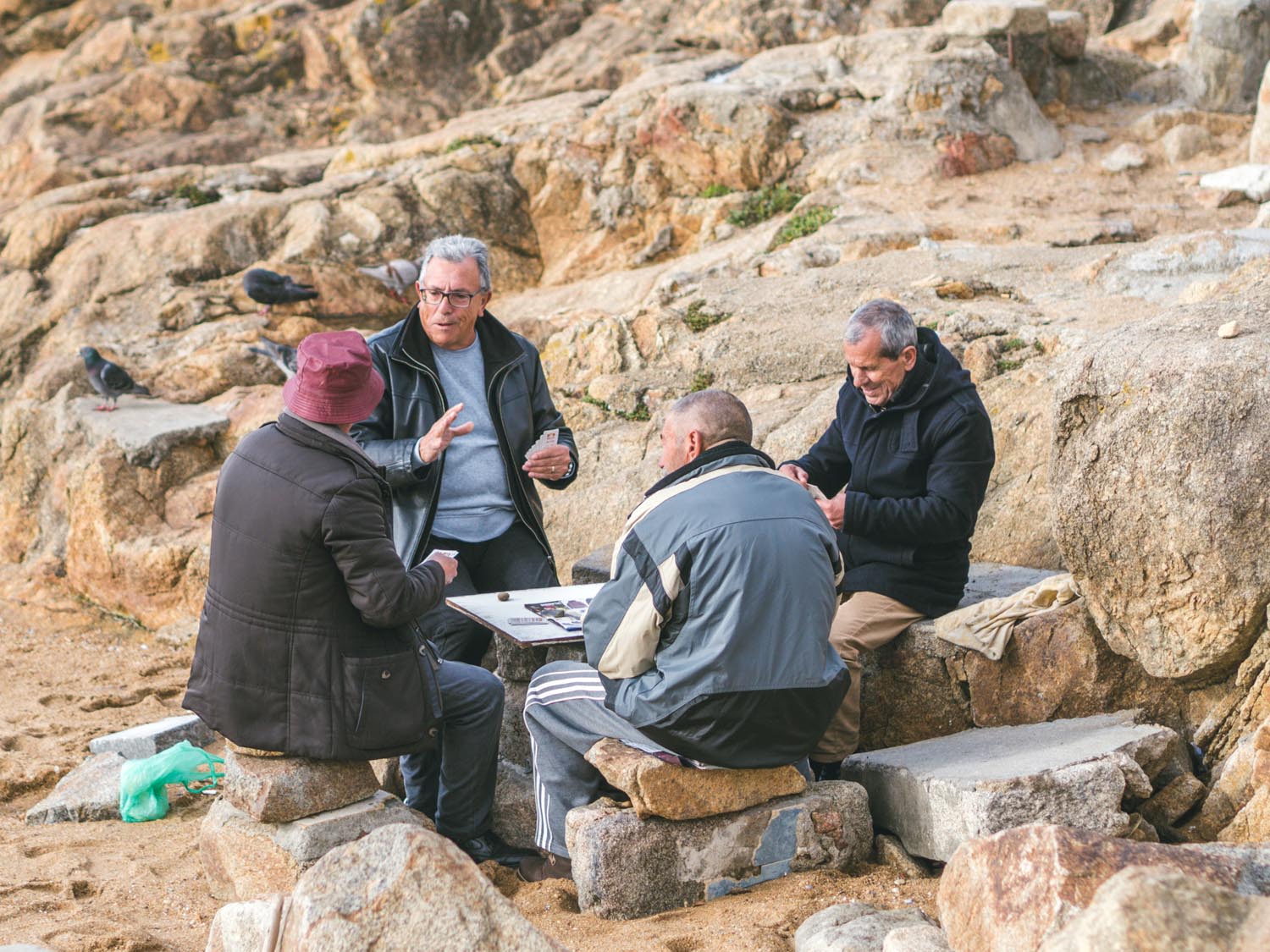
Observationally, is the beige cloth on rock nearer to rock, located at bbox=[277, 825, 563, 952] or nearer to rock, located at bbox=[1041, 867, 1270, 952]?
rock, located at bbox=[1041, 867, 1270, 952]

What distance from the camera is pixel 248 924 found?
281cm

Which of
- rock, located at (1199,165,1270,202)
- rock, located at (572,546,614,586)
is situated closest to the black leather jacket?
rock, located at (572,546,614,586)

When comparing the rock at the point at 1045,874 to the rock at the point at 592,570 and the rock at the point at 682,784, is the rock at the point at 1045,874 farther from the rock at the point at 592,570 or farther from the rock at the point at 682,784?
the rock at the point at 592,570

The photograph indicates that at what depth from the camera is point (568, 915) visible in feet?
12.3

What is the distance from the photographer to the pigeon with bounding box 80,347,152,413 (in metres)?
9.16

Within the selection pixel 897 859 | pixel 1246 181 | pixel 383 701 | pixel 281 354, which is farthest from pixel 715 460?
pixel 1246 181

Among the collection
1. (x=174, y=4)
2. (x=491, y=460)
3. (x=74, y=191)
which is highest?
(x=174, y=4)

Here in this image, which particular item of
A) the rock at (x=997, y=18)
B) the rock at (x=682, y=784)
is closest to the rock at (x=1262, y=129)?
the rock at (x=997, y=18)

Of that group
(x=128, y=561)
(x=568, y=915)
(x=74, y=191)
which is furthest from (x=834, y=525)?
(x=74, y=191)

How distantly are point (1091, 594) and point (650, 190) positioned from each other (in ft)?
27.4

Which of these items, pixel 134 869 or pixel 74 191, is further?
pixel 74 191

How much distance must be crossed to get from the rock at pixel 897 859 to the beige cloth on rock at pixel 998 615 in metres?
0.78

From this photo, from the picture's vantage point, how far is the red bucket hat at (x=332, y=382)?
3.73m

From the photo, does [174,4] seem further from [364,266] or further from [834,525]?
[834,525]
